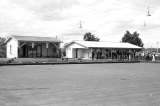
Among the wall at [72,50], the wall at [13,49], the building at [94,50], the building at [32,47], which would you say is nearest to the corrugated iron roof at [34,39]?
the building at [32,47]

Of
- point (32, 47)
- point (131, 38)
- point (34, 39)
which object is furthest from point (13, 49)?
point (131, 38)

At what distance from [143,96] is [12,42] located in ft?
128

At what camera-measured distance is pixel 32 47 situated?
44.5 m

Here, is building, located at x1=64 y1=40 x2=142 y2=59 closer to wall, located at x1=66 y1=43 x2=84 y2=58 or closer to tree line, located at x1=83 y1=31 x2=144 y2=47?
wall, located at x1=66 y1=43 x2=84 y2=58

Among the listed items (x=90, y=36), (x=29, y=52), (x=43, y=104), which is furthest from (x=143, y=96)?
(x=90, y=36)

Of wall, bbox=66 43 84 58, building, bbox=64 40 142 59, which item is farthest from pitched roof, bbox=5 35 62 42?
building, bbox=64 40 142 59

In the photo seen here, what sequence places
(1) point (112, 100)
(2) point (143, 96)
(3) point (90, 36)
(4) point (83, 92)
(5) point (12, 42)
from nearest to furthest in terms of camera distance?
(1) point (112, 100) → (2) point (143, 96) → (4) point (83, 92) → (5) point (12, 42) → (3) point (90, 36)

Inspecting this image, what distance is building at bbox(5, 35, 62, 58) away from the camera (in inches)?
1709

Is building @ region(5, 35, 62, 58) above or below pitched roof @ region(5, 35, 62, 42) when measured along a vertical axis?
below

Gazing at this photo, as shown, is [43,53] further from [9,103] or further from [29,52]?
[9,103]

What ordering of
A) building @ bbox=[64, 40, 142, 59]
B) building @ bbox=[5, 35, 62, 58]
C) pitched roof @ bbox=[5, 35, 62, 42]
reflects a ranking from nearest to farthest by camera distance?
building @ bbox=[5, 35, 62, 58] < pitched roof @ bbox=[5, 35, 62, 42] < building @ bbox=[64, 40, 142, 59]

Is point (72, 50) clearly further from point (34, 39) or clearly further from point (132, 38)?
point (132, 38)

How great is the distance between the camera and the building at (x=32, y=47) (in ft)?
142

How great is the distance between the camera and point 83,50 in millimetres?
50312
